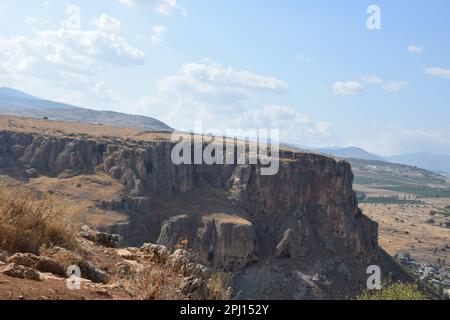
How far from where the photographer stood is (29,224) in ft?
31.9

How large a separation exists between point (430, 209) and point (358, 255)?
442 feet

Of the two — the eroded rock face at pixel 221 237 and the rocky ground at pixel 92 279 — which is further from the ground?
the rocky ground at pixel 92 279

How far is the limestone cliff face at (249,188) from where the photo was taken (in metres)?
63.3

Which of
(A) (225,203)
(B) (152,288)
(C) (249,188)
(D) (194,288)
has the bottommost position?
(A) (225,203)

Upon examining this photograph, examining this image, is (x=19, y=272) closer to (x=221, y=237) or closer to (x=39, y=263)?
(x=39, y=263)

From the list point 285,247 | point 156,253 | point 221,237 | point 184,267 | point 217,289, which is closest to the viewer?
point 217,289

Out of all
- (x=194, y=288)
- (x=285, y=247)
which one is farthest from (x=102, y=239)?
(x=285, y=247)

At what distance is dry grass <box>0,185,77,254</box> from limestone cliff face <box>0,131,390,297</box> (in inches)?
2020

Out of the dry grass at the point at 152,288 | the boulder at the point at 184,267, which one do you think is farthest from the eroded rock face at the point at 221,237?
the dry grass at the point at 152,288

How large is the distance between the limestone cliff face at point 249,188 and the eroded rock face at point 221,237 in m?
0.26

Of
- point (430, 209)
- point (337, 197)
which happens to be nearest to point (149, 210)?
A: point (337, 197)

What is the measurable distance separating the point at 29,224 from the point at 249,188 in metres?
60.0

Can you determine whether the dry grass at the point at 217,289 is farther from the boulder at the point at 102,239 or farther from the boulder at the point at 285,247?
the boulder at the point at 285,247
